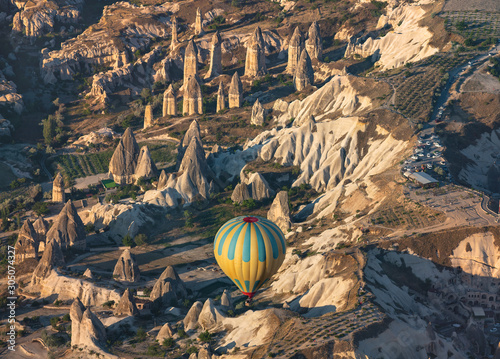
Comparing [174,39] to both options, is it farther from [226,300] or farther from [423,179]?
[226,300]

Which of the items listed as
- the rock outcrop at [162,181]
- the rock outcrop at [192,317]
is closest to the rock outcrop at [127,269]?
the rock outcrop at [192,317]

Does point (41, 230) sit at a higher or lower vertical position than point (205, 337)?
lower

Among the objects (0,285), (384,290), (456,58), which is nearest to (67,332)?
(0,285)

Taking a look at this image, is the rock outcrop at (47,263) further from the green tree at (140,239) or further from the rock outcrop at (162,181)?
the rock outcrop at (162,181)

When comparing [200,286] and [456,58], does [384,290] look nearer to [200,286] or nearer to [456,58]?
[200,286]

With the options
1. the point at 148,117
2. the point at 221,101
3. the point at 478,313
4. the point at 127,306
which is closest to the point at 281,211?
the point at 127,306

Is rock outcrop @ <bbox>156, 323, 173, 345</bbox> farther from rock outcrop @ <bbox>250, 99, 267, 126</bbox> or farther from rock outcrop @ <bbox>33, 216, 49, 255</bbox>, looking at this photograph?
rock outcrop @ <bbox>250, 99, 267, 126</bbox>
